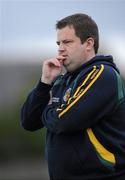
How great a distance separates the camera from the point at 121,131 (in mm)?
3463

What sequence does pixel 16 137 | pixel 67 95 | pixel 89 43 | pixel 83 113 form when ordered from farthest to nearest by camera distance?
pixel 16 137 < pixel 89 43 < pixel 67 95 < pixel 83 113

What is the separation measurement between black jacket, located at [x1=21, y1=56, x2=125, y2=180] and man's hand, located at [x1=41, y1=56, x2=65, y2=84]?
0.55 feet

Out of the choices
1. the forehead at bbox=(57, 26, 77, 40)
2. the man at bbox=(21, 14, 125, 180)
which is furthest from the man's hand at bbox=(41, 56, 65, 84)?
the forehead at bbox=(57, 26, 77, 40)

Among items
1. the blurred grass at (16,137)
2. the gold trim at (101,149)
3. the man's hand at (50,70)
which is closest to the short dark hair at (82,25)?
the man's hand at (50,70)

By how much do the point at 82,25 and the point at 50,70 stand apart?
35cm

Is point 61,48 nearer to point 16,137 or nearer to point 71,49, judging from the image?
point 71,49

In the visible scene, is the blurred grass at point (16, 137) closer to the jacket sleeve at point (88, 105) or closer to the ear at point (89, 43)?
the ear at point (89, 43)

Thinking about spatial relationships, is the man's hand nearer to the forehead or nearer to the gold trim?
the forehead

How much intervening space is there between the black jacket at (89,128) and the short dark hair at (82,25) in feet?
0.69

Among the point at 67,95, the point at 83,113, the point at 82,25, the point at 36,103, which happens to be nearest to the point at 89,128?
the point at 83,113

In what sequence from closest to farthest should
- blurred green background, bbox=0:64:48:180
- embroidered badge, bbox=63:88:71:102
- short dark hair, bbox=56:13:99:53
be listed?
embroidered badge, bbox=63:88:71:102, short dark hair, bbox=56:13:99:53, blurred green background, bbox=0:64:48:180

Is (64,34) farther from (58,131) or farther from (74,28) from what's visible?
(58,131)

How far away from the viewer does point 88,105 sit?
3361mm

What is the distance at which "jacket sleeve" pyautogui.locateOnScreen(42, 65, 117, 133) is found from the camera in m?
3.36
